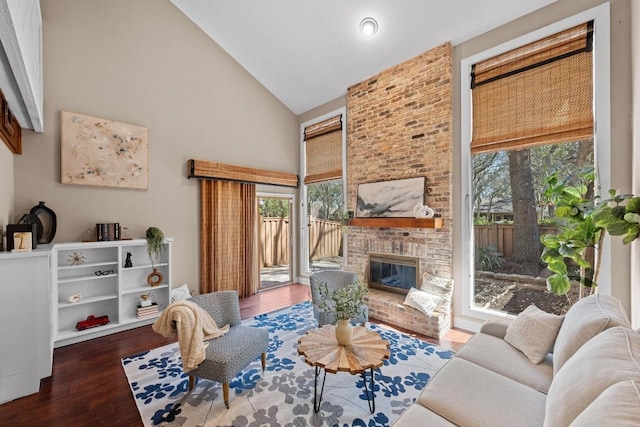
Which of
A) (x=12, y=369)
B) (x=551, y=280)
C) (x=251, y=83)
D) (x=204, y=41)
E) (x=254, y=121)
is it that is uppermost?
(x=204, y=41)

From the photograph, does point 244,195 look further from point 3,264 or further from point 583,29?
point 583,29

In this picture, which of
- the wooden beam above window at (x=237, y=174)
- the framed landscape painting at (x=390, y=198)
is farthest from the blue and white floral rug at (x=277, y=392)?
the wooden beam above window at (x=237, y=174)

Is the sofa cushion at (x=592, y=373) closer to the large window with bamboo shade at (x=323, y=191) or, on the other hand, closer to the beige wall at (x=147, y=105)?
the large window with bamboo shade at (x=323, y=191)

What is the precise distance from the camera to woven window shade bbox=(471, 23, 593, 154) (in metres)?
2.73

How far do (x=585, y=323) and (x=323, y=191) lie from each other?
14.3ft

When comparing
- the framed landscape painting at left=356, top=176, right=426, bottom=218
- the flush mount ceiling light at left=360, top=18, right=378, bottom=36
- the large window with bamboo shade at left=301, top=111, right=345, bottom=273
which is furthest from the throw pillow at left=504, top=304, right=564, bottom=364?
the flush mount ceiling light at left=360, top=18, right=378, bottom=36

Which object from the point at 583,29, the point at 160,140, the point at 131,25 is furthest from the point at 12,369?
the point at 583,29

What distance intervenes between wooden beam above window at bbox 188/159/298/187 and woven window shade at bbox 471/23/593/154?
3346mm

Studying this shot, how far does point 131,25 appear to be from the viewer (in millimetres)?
3791

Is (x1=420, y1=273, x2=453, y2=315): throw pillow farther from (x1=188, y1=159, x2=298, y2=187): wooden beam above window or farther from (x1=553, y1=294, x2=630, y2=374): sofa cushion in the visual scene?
(x1=188, y1=159, x2=298, y2=187): wooden beam above window

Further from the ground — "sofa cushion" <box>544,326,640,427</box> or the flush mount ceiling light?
the flush mount ceiling light

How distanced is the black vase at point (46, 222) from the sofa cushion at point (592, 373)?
467cm

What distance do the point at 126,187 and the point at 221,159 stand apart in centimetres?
148

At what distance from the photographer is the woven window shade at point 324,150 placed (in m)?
5.11
